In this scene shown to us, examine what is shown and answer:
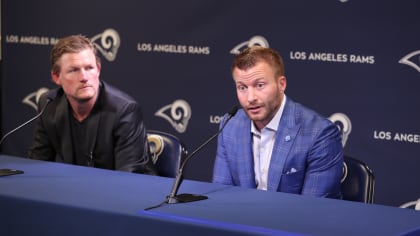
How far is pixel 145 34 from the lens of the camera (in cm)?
629

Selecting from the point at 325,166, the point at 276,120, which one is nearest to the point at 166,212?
the point at 325,166

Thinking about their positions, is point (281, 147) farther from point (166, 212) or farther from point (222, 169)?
point (166, 212)

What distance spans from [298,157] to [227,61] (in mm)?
2129

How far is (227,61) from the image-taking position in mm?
5891

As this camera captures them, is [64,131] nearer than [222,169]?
No

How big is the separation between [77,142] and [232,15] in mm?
1815

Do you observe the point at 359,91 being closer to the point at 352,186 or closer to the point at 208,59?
the point at 208,59

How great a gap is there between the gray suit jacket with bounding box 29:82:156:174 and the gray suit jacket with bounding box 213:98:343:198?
54cm

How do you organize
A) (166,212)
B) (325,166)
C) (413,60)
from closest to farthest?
1. (166,212)
2. (325,166)
3. (413,60)

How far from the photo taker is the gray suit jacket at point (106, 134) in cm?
436

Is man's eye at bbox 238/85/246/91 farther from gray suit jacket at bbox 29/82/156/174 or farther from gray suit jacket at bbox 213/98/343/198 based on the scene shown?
gray suit jacket at bbox 29/82/156/174

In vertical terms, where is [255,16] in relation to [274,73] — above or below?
above

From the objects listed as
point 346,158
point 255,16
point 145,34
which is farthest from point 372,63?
point 145,34

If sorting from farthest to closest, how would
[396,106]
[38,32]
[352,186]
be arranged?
[38,32] → [396,106] → [352,186]
